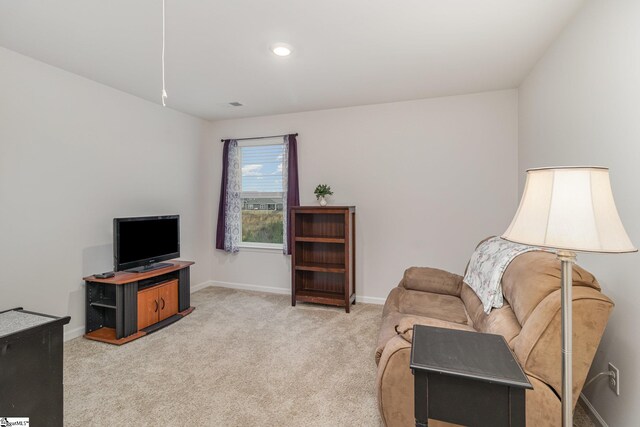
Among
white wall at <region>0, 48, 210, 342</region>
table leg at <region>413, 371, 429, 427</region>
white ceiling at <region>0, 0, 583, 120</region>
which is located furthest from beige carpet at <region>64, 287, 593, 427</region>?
white ceiling at <region>0, 0, 583, 120</region>

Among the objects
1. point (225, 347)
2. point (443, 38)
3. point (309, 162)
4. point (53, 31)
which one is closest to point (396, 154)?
point (309, 162)

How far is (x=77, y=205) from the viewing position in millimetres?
3025

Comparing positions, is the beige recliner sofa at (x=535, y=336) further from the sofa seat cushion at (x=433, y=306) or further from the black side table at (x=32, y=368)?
the black side table at (x=32, y=368)

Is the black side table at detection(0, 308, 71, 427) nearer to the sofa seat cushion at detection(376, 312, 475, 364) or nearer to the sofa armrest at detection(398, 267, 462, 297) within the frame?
the sofa seat cushion at detection(376, 312, 475, 364)

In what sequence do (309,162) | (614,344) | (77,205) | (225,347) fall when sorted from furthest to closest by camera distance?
(309,162)
(77,205)
(225,347)
(614,344)

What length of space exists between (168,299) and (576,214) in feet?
11.9

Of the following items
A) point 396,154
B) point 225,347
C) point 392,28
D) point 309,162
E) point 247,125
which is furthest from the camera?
point 247,125

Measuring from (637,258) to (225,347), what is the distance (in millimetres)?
2890

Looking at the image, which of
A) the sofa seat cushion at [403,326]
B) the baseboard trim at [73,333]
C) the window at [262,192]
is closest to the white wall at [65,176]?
the baseboard trim at [73,333]

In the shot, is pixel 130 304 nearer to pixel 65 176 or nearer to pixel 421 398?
pixel 65 176

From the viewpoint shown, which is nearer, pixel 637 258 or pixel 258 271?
pixel 637 258

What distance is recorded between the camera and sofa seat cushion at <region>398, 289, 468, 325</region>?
7.53 feet

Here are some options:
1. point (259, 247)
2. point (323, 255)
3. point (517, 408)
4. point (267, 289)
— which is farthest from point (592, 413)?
point (259, 247)

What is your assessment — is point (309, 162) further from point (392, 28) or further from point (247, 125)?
point (392, 28)
